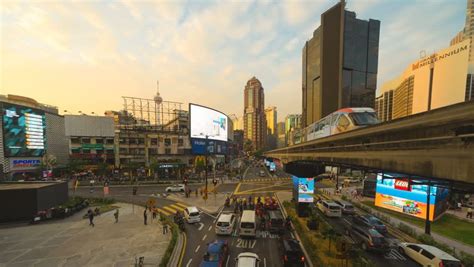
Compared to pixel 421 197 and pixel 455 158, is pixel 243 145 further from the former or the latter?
pixel 455 158

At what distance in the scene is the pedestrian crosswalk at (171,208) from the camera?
87.9 ft

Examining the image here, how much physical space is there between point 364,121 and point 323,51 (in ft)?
310

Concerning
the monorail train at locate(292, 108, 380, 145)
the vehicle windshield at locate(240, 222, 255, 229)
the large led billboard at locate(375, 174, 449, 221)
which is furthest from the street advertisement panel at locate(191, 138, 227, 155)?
the large led billboard at locate(375, 174, 449, 221)

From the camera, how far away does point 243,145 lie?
181750 millimetres

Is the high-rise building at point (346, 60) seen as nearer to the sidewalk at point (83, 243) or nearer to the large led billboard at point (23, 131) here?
the sidewalk at point (83, 243)

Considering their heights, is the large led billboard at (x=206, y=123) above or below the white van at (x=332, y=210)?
above

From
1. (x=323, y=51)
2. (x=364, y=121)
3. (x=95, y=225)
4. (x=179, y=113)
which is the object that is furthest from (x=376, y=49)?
(x=95, y=225)

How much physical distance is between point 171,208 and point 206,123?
18.7 meters

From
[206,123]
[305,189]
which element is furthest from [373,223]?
[206,123]

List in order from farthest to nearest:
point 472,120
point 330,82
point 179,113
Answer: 1. point 330,82
2. point 179,113
3. point 472,120

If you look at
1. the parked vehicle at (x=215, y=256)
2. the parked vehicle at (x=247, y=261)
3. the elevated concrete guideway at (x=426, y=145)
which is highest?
the elevated concrete guideway at (x=426, y=145)

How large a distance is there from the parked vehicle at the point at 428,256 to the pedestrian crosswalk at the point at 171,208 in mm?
24351

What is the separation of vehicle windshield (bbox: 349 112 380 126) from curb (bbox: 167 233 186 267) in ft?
59.2

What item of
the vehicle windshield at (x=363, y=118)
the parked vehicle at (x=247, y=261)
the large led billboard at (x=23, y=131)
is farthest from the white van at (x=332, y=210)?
the large led billboard at (x=23, y=131)
